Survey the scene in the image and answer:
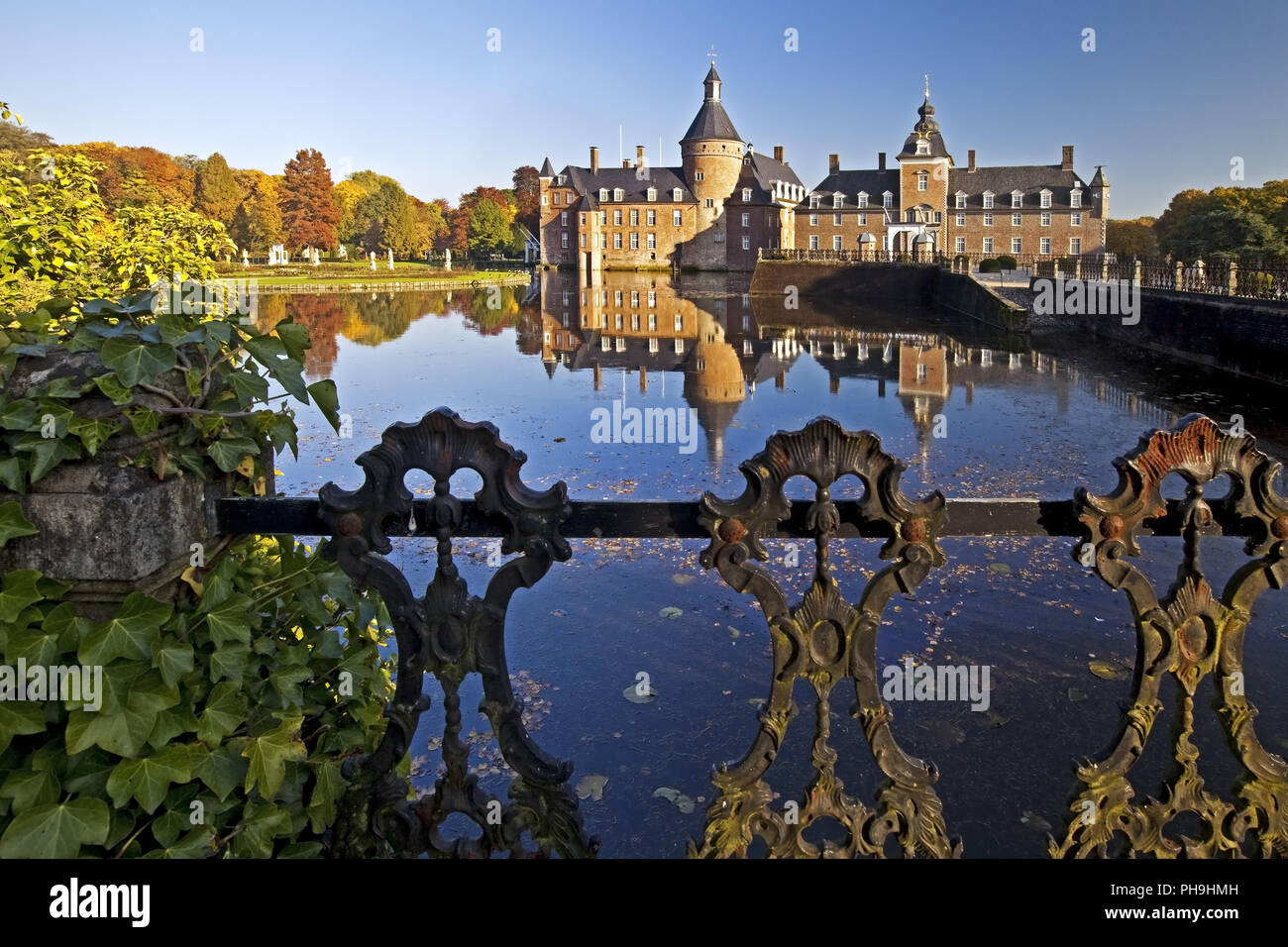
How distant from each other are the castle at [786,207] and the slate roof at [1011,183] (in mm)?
83

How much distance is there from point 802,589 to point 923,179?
79472 mm

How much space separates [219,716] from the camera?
2.24 m

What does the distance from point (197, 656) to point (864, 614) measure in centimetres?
155

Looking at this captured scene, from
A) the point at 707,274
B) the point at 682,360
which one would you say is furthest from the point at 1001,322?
the point at 707,274

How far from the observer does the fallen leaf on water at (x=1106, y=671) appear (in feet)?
20.9

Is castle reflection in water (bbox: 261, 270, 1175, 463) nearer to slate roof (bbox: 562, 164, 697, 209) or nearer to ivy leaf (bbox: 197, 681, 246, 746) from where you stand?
ivy leaf (bbox: 197, 681, 246, 746)

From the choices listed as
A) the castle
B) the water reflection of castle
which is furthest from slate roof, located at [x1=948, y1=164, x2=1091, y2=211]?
the water reflection of castle

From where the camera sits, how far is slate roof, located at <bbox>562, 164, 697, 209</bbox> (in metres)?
92.1

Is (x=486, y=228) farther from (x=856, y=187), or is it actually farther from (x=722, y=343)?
(x=722, y=343)

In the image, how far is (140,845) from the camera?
2266 mm

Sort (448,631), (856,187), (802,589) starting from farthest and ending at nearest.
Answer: (856,187) → (802,589) → (448,631)

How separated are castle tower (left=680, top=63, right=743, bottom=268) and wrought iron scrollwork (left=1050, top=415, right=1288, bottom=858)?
3558 inches

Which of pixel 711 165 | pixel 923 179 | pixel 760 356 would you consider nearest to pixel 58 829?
pixel 760 356
